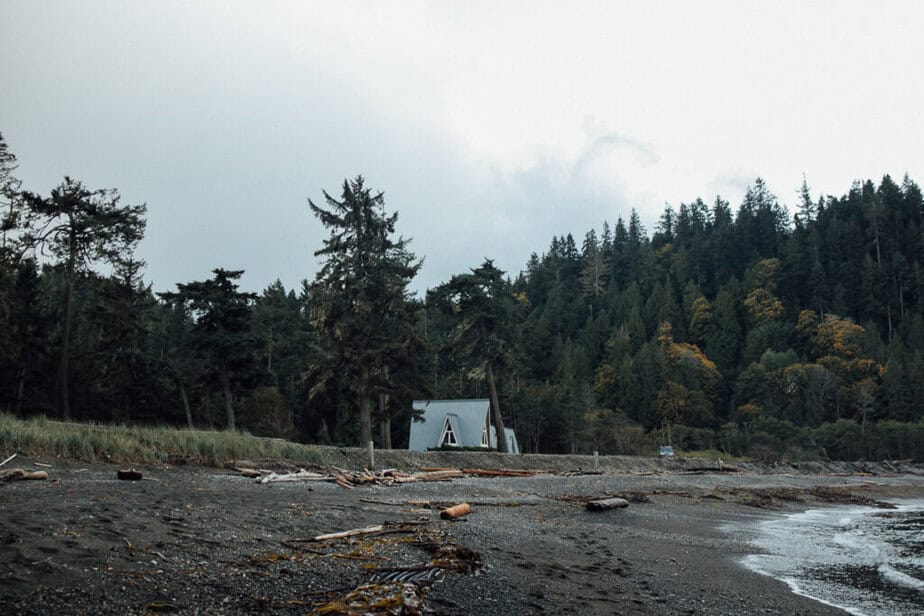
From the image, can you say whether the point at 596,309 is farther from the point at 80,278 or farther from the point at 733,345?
the point at 80,278

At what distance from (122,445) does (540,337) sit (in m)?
108

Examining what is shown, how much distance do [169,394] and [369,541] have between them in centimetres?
4522

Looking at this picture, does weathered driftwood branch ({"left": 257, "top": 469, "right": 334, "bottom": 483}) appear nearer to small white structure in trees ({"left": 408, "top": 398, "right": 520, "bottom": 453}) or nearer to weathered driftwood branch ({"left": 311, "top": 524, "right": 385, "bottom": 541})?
weathered driftwood branch ({"left": 311, "top": 524, "right": 385, "bottom": 541})

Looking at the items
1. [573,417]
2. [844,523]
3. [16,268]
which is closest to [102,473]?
[844,523]

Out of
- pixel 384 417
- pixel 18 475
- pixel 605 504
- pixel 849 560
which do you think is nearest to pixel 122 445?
pixel 18 475

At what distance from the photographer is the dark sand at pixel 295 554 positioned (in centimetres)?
521

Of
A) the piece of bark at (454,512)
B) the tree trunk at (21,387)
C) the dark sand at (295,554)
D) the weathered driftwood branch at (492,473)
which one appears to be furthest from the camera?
the tree trunk at (21,387)

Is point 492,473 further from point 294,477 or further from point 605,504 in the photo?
point 294,477

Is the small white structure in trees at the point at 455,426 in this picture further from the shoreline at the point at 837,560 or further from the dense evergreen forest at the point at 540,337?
the shoreline at the point at 837,560

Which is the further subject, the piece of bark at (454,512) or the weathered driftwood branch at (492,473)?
the weathered driftwood branch at (492,473)

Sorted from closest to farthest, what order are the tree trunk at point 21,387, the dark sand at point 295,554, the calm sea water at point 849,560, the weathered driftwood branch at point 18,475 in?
1. the dark sand at point 295,554
2. the calm sea water at point 849,560
3. the weathered driftwood branch at point 18,475
4. the tree trunk at point 21,387

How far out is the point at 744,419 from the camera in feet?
286

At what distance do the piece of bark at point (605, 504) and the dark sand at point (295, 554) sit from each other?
121 centimetres

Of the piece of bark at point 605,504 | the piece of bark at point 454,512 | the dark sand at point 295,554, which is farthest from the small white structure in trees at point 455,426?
the piece of bark at point 454,512
